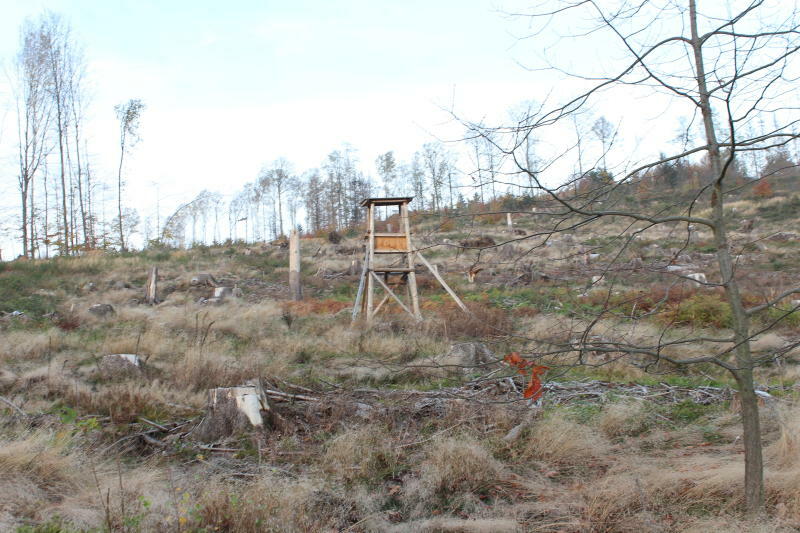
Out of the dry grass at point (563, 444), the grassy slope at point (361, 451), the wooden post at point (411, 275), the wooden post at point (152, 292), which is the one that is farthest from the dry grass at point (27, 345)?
the wooden post at point (152, 292)

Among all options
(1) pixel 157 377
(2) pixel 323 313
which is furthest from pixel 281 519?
(2) pixel 323 313

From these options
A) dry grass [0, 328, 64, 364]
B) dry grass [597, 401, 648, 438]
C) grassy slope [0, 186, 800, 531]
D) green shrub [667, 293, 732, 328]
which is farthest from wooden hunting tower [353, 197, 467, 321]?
dry grass [597, 401, 648, 438]

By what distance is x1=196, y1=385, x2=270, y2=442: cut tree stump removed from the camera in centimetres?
473

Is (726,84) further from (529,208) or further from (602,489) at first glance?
(602,489)

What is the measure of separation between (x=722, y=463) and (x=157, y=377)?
18.9ft

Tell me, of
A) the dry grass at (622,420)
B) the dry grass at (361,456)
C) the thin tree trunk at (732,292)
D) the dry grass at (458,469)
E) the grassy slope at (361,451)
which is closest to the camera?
the thin tree trunk at (732,292)

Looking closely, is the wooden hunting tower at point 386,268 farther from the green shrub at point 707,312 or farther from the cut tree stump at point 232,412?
the cut tree stump at point 232,412

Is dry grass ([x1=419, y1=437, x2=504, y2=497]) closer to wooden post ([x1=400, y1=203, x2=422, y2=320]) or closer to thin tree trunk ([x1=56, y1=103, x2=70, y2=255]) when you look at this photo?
wooden post ([x1=400, y1=203, x2=422, y2=320])

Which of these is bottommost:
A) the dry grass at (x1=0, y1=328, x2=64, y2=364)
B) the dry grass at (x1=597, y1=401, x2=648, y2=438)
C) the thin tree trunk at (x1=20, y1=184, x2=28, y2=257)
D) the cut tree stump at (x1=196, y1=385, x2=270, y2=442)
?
the dry grass at (x1=597, y1=401, x2=648, y2=438)

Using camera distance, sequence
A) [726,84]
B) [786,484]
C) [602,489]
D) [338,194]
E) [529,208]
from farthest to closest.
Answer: [338,194], [602,489], [786,484], [529,208], [726,84]

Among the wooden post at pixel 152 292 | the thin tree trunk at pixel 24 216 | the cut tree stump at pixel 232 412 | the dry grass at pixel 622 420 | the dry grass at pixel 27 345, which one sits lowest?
the dry grass at pixel 622 420

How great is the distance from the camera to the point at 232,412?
4.82m

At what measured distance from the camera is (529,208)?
2.81m

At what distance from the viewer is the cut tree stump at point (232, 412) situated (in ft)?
15.5
